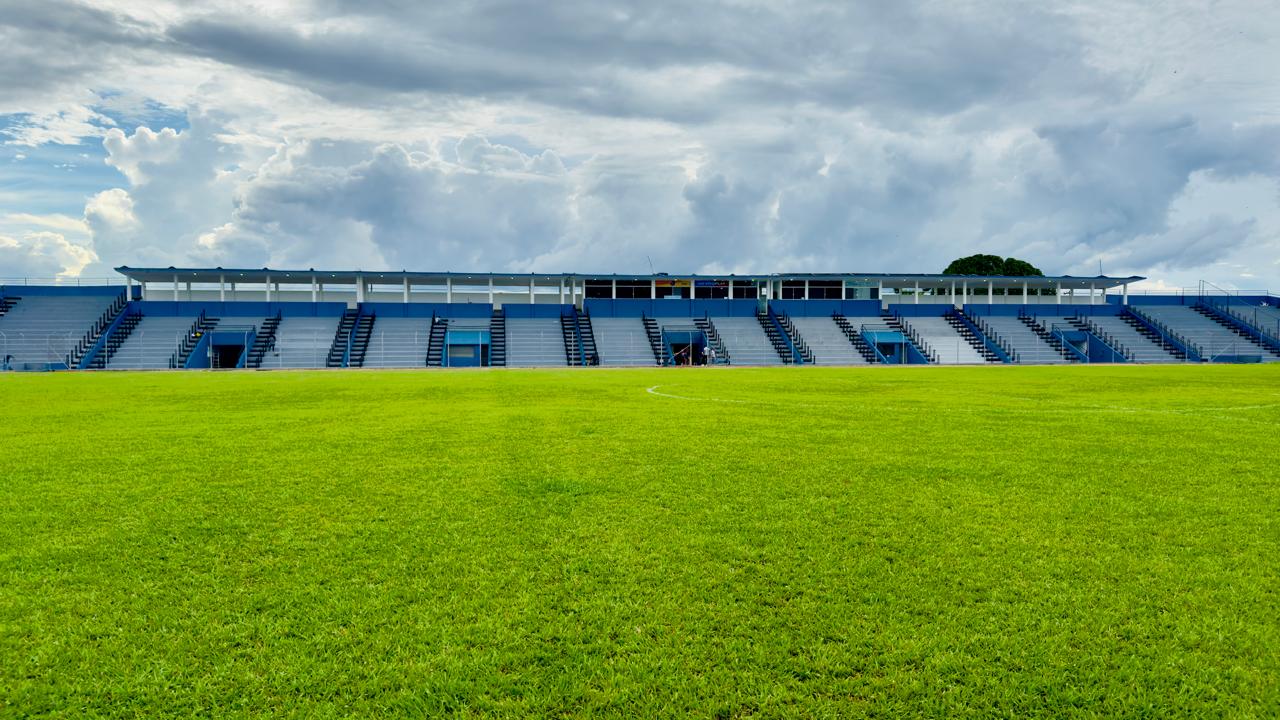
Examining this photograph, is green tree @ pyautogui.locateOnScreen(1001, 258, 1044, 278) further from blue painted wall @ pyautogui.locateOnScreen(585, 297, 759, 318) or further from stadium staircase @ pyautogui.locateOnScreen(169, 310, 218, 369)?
stadium staircase @ pyautogui.locateOnScreen(169, 310, 218, 369)

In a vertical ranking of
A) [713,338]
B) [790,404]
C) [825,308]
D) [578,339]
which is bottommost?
[790,404]

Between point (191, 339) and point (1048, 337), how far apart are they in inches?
2399

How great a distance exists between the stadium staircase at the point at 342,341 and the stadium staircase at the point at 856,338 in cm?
3464

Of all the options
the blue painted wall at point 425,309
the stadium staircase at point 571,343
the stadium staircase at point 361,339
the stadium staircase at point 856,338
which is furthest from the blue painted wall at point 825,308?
the stadium staircase at point 361,339

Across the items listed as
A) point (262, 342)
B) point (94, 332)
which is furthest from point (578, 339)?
point (94, 332)

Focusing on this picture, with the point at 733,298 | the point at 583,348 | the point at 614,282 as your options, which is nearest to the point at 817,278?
the point at 733,298

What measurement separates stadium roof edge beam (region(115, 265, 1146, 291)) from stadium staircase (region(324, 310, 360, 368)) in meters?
3.02

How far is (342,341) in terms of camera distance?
Result: 5000cm

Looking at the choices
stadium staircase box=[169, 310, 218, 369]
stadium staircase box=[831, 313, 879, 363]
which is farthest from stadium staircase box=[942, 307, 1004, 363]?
stadium staircase box=[169, 310, 218, 369]

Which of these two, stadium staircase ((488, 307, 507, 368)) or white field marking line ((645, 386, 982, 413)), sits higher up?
stadium staircase ((488, 307, 507, 368))

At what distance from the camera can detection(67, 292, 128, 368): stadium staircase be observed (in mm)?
45781

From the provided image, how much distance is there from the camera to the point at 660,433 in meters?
10.5

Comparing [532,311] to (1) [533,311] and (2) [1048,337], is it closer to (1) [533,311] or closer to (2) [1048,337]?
(1) [533,311]

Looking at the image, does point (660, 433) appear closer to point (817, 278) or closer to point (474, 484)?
point (474, 484)
